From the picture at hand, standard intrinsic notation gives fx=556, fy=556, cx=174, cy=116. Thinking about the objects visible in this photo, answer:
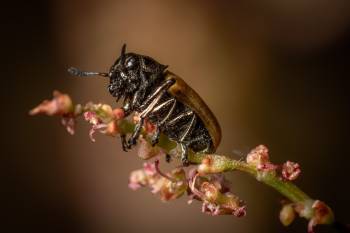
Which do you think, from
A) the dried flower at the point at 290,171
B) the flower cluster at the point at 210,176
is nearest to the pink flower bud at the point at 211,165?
the flower cluster at the point at 210,176

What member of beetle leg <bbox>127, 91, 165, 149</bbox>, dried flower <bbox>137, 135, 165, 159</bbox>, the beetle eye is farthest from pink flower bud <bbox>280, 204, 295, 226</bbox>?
the beetle eye

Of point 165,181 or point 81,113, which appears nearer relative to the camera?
point 81,113

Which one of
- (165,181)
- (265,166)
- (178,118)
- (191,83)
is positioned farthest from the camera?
(191,83)

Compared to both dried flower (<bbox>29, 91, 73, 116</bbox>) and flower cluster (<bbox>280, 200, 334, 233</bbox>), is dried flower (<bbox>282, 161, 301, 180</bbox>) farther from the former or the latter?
dried flower (<bbox>29, 91, 73, 116</bbox>)

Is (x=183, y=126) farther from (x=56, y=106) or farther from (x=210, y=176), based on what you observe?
(x=56, y=106)

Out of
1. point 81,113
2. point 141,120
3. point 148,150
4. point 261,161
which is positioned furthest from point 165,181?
point 81,113

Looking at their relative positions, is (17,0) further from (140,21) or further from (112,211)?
(112,211)
